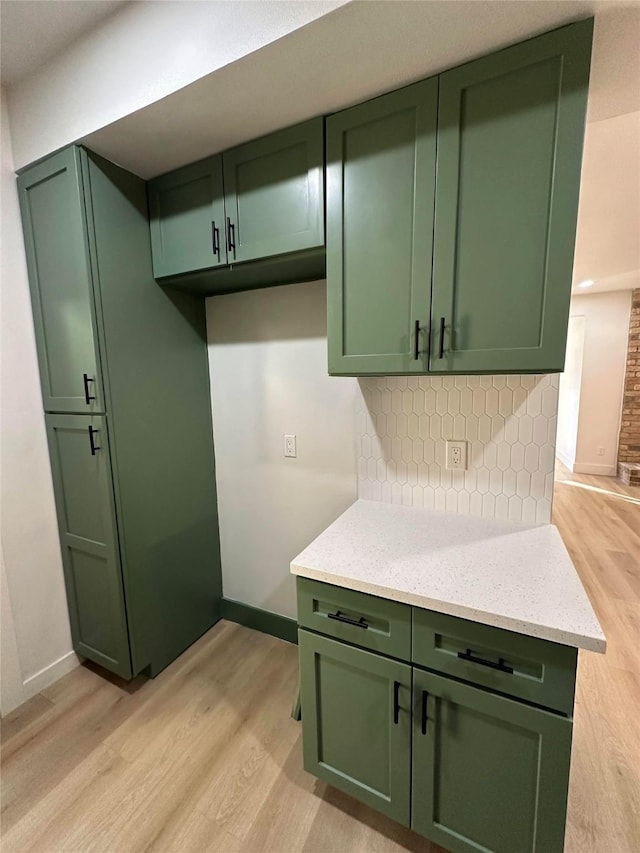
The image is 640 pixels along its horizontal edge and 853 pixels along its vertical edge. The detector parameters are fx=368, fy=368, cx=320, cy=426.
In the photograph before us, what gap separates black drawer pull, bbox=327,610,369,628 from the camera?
1082 mm

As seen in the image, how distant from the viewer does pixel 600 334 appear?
16.2 ft

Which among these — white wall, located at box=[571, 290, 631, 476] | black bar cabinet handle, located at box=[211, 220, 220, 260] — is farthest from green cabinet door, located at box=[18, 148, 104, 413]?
white wall, located at box=[571, 290, 631, 476]

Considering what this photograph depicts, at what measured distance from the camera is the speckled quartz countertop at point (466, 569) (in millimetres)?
877

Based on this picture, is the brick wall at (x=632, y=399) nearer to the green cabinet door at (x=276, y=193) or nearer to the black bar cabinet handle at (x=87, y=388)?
the green cabinet door at (x=276, y=193)

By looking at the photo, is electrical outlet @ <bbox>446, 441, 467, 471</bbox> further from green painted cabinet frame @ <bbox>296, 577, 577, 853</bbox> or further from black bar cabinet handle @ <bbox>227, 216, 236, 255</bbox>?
black bar cabinet handle @ <bbox>227, 216, 236, 255</bbox>

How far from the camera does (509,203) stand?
1.05 metres

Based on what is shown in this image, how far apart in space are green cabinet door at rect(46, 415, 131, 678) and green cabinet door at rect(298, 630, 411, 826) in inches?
38.7

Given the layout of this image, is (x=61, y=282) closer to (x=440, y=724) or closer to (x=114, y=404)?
(x=114, y=404)

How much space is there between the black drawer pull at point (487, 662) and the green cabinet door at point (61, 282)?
5.14 ft

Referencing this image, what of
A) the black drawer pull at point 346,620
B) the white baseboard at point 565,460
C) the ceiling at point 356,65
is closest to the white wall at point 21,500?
the ceiling at point 356,65

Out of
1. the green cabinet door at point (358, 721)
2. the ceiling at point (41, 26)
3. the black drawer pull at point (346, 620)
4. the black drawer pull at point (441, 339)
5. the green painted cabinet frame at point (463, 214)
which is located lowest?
the green cabinet door at point (358, 721)

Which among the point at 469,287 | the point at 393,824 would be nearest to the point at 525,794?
the point at 393,824

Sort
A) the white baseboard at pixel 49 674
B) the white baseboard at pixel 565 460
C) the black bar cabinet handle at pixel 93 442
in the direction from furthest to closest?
the white baseboard at pixel 565 460 → the white baseboard at pixel 49 674 → the black bar cabinet handle at pixel 93 442

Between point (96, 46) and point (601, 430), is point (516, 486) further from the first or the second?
point (601, 430)
